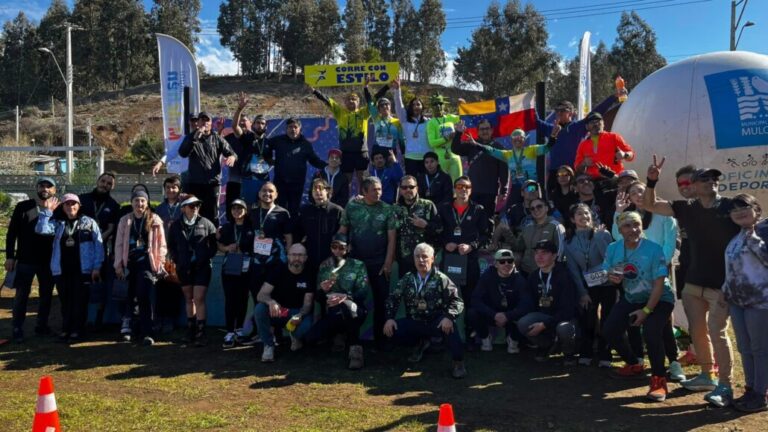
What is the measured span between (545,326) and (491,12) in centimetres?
5465

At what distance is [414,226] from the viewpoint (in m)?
6.53

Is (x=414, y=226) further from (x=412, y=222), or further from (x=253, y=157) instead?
(x=253, y=157)

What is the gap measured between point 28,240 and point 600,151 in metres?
6.91

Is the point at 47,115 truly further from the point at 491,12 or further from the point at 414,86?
the point at 491,12

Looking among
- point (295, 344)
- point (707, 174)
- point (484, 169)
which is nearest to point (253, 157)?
point (295, 344)

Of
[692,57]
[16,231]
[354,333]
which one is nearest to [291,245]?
[354,333]

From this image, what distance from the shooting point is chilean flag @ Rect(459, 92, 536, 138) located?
33.0 feet

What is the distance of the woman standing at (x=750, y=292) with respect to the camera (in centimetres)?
453

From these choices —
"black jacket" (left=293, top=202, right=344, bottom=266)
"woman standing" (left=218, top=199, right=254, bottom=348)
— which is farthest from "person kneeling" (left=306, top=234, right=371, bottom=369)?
"woman standing" (left=218, top=199, right=254, bottom=348)

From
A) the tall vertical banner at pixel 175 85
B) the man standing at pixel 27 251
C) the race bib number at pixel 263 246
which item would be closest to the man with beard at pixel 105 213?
the man standing at pixel 27 251

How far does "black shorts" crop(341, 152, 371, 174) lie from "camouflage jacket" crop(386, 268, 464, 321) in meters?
3.13

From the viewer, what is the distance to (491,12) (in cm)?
5575

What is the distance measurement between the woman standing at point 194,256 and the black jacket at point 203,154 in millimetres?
1145

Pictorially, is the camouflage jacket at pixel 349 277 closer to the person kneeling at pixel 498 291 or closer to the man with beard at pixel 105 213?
the person kneeling at pixel 498 291
